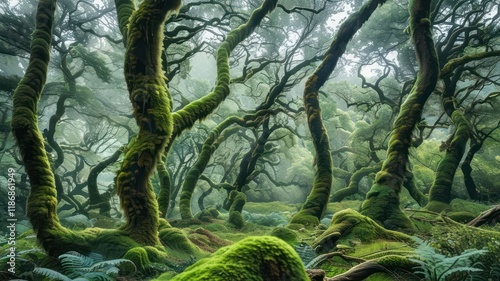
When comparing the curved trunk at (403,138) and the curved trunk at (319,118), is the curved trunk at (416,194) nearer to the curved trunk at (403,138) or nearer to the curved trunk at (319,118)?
the curved trunk at (319,118)

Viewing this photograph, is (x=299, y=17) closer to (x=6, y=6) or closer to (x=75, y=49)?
Answer: (x=75, y=49)

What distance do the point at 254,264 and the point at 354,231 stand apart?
375 cm

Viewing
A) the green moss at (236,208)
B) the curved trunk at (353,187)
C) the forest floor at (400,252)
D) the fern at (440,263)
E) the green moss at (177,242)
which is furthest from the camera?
the curved trunk at (353,187)

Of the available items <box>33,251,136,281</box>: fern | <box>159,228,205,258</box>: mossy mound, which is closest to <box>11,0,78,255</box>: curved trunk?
<box>33,251,136,281</box>: fern

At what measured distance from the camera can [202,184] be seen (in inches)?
896

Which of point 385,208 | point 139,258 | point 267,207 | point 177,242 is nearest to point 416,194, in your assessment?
point 385,208

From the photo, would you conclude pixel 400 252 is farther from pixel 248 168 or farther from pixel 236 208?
pixel 248 168

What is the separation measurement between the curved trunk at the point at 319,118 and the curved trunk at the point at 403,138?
1.45m

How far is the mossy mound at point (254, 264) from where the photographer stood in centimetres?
209

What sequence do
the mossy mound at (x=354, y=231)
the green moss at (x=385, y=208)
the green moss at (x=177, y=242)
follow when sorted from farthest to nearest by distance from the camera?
the green moss at (x=177, y=242) → the green moss at (x=385, y=208) → the mossy mound at (x=354, y=231)

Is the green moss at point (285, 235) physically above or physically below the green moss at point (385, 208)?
below

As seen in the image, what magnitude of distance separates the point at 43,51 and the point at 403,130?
26.1ft

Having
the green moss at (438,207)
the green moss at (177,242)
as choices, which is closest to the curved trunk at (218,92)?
the green moss at (177,242)

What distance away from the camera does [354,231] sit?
548cm
